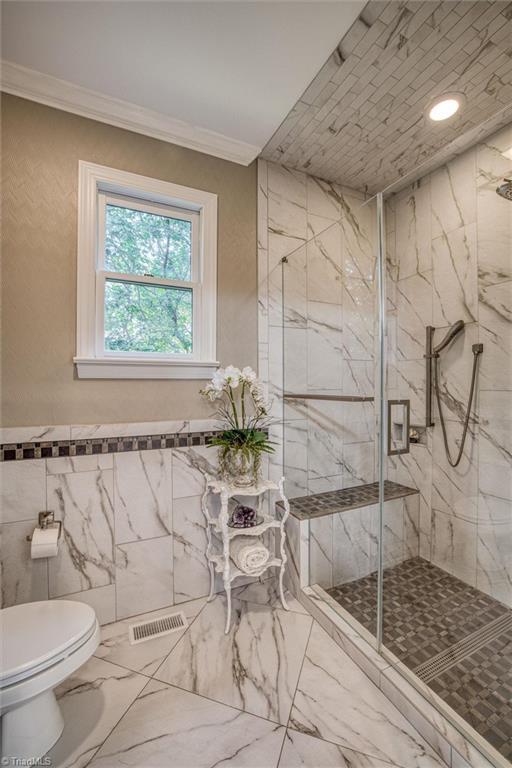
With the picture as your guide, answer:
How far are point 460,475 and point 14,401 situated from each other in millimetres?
2182

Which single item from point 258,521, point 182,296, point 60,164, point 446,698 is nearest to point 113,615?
point 258,521

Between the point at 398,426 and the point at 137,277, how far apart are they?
1591mm

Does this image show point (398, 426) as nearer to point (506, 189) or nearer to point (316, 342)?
point (316, 342)

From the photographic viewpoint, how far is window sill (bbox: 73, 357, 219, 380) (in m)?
1.68

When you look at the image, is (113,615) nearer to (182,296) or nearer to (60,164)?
(182,296)

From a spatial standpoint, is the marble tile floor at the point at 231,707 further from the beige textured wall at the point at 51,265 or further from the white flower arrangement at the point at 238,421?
the beige textured wall at the point at 51,265

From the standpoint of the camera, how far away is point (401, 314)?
166cm

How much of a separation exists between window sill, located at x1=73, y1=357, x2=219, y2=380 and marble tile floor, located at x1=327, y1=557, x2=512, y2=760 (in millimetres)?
1428

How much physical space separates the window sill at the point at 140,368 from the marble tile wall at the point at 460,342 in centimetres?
103

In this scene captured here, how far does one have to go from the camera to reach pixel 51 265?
1.63m

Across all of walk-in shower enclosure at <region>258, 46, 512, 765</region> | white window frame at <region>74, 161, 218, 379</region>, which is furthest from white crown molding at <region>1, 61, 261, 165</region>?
walk-in shower enclosure at <region>258, 46, 512, 765</region>

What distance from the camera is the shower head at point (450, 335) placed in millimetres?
1637

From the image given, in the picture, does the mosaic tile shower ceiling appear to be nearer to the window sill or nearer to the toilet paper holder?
the window sill

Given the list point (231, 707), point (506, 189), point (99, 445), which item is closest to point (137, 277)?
point (99, 445)
